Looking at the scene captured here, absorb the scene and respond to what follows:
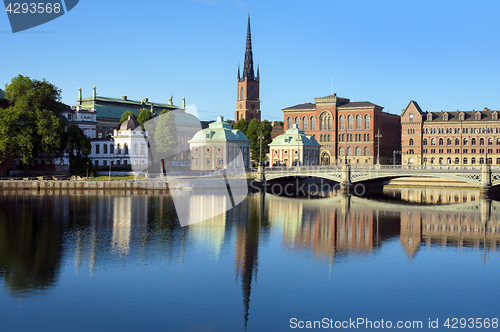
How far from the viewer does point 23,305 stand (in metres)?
28.0

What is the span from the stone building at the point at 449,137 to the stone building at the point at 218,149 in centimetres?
4692

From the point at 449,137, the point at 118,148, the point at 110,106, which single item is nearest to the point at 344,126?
the point at 449,137

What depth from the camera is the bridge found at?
8394cm

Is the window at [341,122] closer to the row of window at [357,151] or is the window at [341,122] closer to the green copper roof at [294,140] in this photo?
the row of window at [357,151]

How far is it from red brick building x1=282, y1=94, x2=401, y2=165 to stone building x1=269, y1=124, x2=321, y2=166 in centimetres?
2188

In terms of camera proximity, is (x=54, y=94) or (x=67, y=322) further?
(x=54, y=94)

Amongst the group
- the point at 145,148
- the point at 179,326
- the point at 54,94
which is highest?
the point at 54,94

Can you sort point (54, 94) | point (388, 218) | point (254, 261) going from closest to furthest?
point (254, 261)
point (388, 218)
point (54, 94)

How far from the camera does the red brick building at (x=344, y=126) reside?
155500mm

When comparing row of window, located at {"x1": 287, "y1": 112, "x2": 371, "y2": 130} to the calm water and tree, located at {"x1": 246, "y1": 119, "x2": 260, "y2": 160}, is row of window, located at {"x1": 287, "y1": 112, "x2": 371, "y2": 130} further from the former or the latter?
the calm water

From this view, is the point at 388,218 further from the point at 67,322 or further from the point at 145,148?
the point at 145,148

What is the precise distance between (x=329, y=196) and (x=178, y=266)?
58.4 meters

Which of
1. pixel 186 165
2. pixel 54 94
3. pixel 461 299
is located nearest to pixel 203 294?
pixel 461 299

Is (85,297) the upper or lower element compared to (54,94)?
lower
